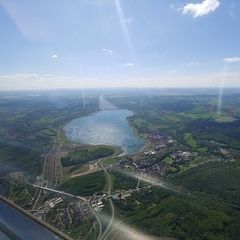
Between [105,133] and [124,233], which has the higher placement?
[124,233]

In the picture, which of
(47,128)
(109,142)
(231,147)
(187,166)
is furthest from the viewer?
(47,128)

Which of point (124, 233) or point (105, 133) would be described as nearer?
point (124, 233)

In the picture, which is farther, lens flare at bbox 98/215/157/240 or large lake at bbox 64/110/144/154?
large lake at bbox 64/110/144/154

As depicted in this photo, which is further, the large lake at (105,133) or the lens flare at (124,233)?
the large lake at (105,133)

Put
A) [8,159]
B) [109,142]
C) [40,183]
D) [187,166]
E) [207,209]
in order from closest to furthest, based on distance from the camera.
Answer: [207,209], [40,183], [187,166], [8,159], [109,142]

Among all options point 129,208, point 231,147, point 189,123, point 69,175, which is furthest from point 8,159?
point 189,123

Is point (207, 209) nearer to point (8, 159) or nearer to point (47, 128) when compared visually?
point (8, 159)

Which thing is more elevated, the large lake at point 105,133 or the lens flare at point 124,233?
the lens flare at point 124,233

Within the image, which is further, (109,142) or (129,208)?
(109,142)
